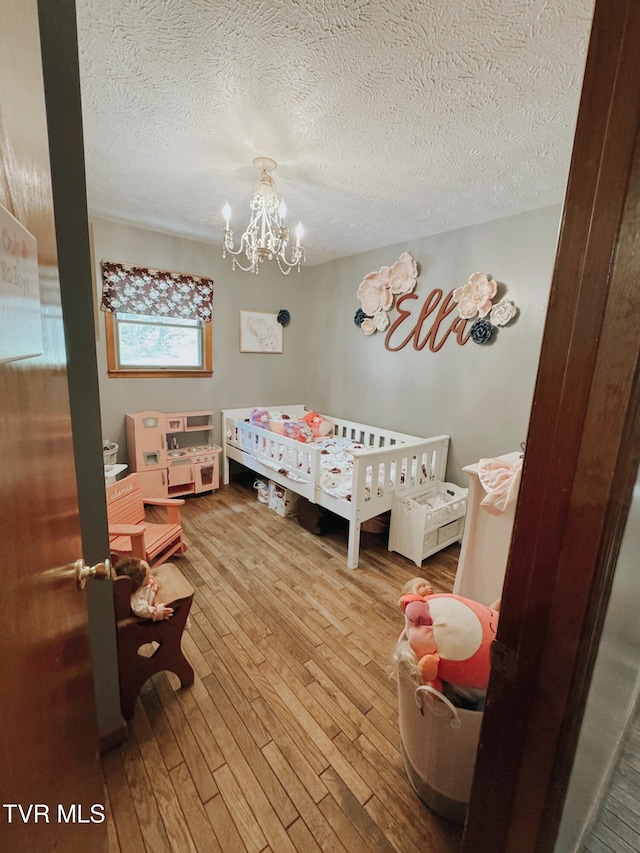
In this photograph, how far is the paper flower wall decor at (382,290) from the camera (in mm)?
3068

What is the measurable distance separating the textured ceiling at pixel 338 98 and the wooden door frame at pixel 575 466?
3.44ft

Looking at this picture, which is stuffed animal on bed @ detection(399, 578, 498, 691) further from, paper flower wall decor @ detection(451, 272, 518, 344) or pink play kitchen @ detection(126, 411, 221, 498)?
pink play kitchen @ detection(126, 411, 221, 498)

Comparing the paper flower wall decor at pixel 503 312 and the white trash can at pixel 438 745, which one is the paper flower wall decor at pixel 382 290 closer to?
the paper flower wall decor at pixel 503 312

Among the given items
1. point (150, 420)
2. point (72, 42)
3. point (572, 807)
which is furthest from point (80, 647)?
point (150, 420)

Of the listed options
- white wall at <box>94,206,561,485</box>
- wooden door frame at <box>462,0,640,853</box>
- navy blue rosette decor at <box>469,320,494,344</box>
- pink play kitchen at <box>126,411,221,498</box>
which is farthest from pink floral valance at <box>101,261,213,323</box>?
wooden door frame at <box>462,0,640,853</box>

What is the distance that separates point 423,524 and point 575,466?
1.99 meters

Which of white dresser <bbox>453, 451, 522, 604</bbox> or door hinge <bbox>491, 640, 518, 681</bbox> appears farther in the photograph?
white dresser <bbox>453, 451, 522, 604</bbox>

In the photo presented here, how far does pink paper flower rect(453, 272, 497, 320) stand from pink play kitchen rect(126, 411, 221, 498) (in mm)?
2612

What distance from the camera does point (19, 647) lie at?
44 cm

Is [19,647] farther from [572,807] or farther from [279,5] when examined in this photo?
[279,5]

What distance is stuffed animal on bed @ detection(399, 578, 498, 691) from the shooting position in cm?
100

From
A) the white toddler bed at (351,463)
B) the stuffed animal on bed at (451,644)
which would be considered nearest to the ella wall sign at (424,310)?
the white toddler bed at (351,463)

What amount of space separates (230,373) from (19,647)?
11.6 feet

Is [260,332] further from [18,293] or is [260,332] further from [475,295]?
[18,293]
